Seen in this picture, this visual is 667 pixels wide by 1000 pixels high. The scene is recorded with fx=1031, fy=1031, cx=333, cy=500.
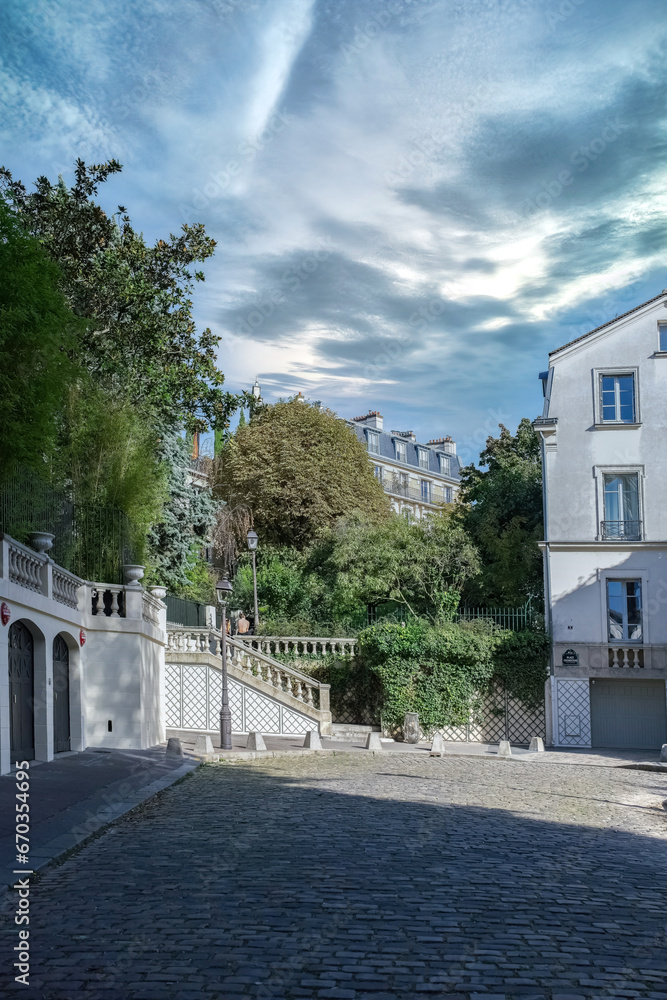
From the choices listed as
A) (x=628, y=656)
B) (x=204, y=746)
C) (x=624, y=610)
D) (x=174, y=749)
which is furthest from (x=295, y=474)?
(x=174, y=749)

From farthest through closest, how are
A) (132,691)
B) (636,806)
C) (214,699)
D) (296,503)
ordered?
(296,503) → (214,699) → (132,691) → (636,806)

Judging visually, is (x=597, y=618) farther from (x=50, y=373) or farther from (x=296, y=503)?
(x=50, y=373)

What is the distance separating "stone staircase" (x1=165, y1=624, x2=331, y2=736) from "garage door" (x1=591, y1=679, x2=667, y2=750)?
26.7 feet

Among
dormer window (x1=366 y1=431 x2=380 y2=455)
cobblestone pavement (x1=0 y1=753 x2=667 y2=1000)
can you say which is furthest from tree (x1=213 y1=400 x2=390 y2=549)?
cobblestone pavement (x1=0 y1=753 x2=667 y2=1000)

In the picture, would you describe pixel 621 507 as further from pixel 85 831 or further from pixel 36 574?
pixel 85 831

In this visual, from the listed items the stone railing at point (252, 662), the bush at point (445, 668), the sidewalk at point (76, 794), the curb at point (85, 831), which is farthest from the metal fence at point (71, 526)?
the bush at point (445, 668)

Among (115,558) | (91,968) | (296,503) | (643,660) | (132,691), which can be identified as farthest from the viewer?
(296,503)

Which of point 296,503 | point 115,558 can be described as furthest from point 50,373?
point 296,503

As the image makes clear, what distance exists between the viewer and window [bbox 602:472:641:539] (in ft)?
102

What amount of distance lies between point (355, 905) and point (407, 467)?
69231 mm

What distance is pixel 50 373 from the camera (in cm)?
1744

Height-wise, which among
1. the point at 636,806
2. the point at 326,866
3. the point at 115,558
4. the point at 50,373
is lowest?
the point at 636,806

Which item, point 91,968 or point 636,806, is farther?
point 636,806

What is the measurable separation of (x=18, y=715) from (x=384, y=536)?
20.2m
